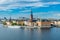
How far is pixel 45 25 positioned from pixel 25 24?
1.73m

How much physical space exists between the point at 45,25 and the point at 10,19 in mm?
4461

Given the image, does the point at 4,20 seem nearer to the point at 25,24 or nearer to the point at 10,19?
the point at 10,19

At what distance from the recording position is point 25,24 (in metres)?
18.0

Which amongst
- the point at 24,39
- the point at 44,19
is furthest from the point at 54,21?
the point at 24,39

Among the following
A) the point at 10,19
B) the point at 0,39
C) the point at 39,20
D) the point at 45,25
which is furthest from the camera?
the point at 10,19

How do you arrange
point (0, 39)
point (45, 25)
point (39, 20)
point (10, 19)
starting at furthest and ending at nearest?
point (10, 19)
point (39, 20)
point (45, 25)
point (0, 39)

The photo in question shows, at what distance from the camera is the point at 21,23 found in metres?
18.0

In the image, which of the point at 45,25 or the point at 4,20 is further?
the point at 4,20

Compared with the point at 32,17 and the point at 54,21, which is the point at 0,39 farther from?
the point at 54,21

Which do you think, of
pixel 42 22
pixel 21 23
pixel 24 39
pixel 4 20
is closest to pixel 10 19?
pixel 4 20

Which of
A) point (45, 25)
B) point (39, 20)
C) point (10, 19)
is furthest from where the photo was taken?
point (10, 19)

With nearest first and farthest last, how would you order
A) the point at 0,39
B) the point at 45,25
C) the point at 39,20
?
the point at 0,39 < the point at 45,25 < the point at 39,20

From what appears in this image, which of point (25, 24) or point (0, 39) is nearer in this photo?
point (0, 39)

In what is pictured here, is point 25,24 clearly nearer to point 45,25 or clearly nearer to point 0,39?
point 45,25
